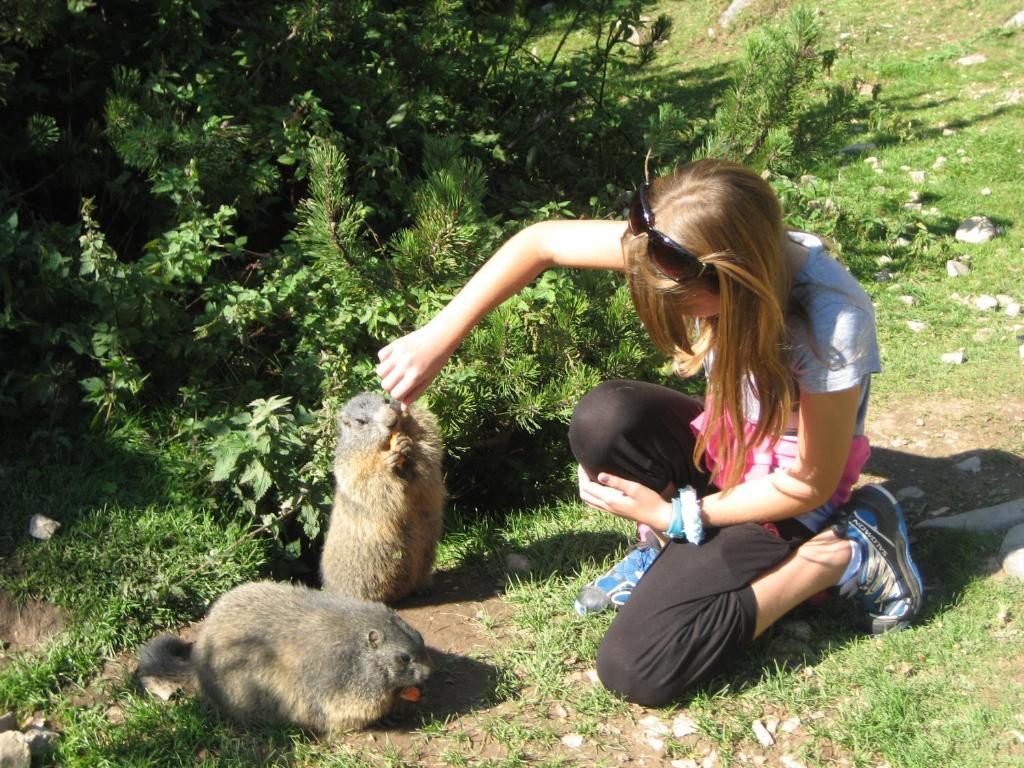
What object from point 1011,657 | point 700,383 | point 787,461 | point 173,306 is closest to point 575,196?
point 700,383

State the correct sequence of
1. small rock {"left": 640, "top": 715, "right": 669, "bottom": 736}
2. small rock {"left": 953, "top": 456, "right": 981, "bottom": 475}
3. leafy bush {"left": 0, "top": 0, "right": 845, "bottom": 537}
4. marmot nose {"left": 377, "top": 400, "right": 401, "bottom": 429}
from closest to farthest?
small rock {"left": 640, "top": 715, "right": 669, "bottom": 736}
marmot nose {"left": 377, "top": 400, "right": 401, "bottom": 429}
small rock {"left": 953, "top": 456, "right": 981, "bottom": 475}
leafy bush {"left": 0, "top": 0, "right": 845, "bottom": 537}

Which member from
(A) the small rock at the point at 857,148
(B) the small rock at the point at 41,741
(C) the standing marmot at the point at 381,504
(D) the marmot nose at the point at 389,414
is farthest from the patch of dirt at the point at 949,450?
(A) the small rock at the point at 857,148

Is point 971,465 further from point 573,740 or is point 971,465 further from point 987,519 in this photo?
point 573,740

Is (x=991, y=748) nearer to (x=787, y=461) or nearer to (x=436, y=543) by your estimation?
(x=787, y=461)

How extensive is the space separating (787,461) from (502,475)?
198 centimetres

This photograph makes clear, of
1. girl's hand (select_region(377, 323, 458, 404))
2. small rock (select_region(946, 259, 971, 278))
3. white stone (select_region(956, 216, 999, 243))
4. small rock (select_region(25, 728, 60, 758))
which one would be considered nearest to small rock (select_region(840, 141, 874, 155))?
white stone (select_region(956, 216, 999, 243))

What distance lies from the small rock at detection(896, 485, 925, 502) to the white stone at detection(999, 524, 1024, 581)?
0.52 metres

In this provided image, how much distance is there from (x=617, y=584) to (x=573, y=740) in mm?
755

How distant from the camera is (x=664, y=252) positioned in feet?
8.63

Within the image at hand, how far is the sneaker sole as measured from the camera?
3.25m

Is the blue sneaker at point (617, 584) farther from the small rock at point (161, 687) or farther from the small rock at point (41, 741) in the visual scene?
the small rock at point (41, 741)

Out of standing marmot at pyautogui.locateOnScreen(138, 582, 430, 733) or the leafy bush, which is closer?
standing marmot at pyautogui.locateOnScreen(138, 582, 430, 733)

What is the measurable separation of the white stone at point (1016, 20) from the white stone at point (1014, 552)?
27.1ft

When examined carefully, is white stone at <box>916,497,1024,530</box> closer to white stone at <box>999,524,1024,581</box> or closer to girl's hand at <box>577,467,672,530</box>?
white stone at <box>999,524,1024,581</box>
